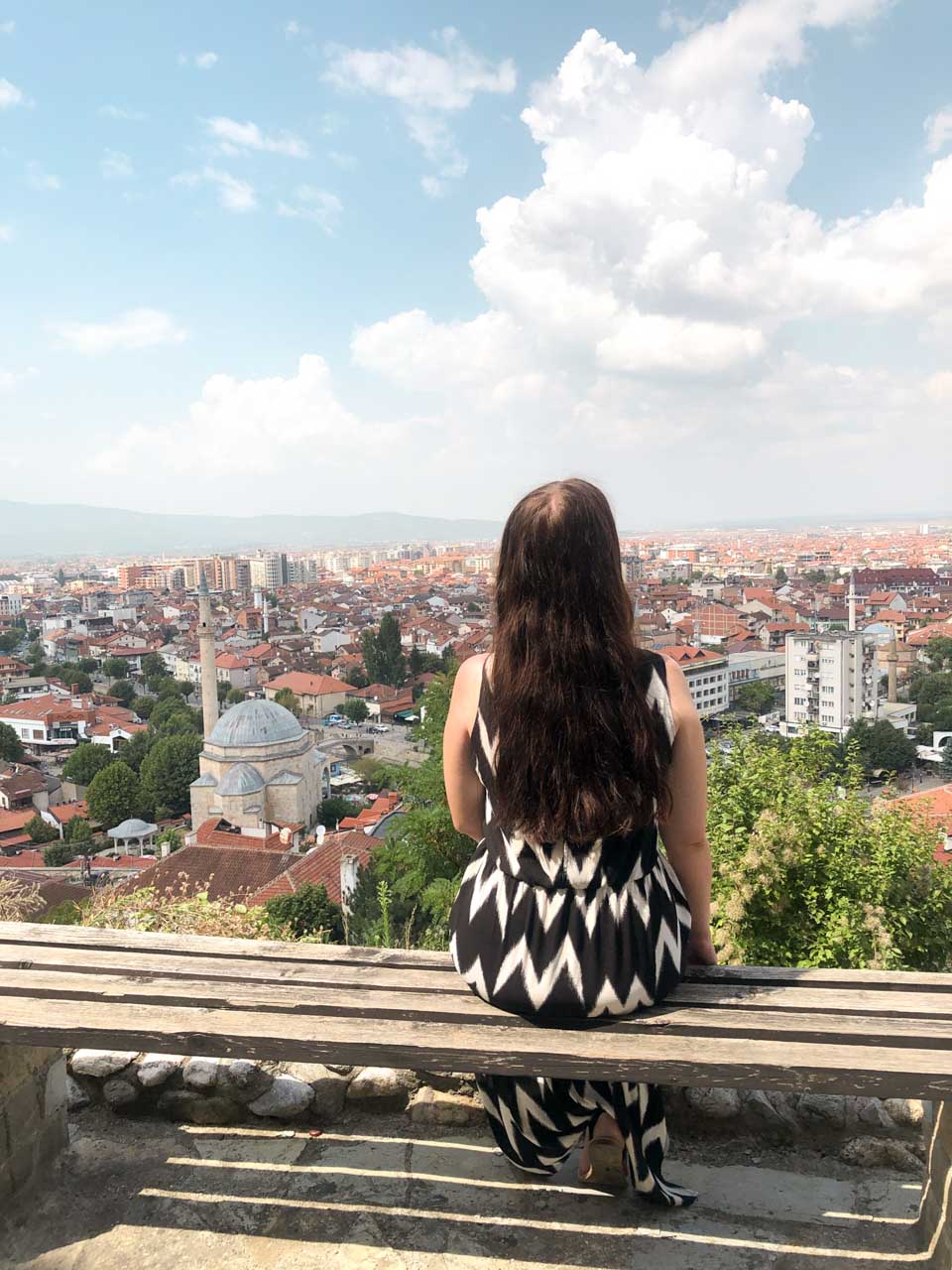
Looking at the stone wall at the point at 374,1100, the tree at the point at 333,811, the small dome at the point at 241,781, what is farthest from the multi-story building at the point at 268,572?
the stone wall at the point at 374,1100

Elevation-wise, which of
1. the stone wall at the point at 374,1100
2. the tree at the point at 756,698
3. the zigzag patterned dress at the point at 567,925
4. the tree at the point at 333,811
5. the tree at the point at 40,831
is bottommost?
the tree at the point at 40,831

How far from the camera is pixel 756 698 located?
4069cm

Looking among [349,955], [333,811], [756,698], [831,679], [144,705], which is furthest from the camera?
[144,705]

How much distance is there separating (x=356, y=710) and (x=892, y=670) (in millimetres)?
26312

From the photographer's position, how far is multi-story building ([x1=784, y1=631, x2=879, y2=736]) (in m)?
35.2

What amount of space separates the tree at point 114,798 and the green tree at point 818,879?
2567 centimetres

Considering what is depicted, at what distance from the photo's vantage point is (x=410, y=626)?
5891 cm

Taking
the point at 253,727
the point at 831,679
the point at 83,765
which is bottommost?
the point at 83,765

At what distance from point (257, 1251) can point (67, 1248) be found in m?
0.33

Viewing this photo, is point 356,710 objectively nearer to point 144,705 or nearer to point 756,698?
point 144,705

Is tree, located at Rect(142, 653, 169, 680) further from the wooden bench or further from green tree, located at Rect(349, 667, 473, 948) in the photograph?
the wooden bench

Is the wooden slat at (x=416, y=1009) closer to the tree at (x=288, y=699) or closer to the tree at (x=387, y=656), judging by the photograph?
the tree at (x=288, y=699)

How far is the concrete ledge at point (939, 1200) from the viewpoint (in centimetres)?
132

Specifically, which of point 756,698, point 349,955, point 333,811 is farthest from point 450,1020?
point 756,698
